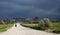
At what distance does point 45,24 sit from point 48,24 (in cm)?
109

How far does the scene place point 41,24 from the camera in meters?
61.8

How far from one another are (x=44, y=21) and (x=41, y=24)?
1.58m

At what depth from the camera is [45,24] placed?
60531 millimetres

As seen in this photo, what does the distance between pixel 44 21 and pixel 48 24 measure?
8.57 ft

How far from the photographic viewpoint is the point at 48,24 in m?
60.1

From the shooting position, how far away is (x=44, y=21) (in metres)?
62.2

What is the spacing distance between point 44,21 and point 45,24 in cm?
195

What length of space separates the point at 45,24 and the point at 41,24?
5.95ft
